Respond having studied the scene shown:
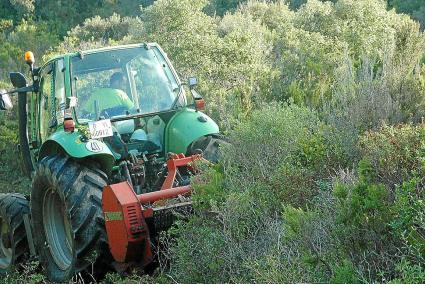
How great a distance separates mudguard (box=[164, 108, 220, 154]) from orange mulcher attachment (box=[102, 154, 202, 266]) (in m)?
1.09

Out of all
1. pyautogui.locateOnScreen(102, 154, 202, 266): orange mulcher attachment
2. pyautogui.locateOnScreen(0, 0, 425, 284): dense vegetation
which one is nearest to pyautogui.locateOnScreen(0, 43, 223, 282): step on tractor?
pyautogui.locateOnScreen(102, 154, 202, 266): orange mulcher attachment

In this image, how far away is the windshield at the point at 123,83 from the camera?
323 inches

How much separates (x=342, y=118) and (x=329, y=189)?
4.75ft

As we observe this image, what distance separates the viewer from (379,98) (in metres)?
7.45

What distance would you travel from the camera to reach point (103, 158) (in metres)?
7.38

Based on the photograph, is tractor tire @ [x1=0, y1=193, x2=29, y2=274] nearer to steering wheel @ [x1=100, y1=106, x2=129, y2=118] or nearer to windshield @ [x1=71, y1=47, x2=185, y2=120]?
windshield @ [x1=71, y1=47, x2=185, y2=120]

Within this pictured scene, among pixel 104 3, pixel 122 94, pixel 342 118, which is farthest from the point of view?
pixel 104 3

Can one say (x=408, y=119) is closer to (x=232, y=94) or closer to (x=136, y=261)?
(x=136, y=261)

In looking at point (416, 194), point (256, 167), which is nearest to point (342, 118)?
point (256, 167)

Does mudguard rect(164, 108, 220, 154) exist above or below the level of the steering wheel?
below

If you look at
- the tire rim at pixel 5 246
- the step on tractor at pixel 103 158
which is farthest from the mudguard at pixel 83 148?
the tire rim at pixel 5 246

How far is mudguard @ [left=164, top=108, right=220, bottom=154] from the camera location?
7.95 m

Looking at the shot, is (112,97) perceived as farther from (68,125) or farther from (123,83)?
(68,125)

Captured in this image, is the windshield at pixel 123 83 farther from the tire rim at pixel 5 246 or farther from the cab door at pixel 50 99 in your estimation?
the tire rim at pixel 5 246
